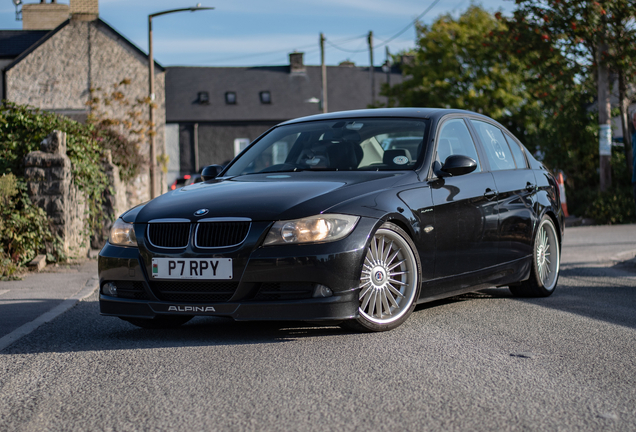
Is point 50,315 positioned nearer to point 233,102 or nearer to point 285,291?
point 285,291

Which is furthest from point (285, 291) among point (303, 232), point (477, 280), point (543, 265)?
point (543, 265)

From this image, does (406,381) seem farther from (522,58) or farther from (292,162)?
(522,58)

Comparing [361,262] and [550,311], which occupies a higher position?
[361,262]

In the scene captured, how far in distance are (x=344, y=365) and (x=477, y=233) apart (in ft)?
7.38

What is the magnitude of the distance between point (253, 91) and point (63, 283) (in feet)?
175

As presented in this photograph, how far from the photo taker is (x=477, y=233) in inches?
243

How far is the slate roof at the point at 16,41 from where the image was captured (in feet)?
151

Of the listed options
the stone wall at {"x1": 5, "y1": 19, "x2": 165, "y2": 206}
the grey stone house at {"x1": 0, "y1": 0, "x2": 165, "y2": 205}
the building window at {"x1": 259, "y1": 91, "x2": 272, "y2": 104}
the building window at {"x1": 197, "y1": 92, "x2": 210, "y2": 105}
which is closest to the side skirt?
the grey stone house at {"x1": 0, "y1": 0, "x2": 165, "y2": 205}

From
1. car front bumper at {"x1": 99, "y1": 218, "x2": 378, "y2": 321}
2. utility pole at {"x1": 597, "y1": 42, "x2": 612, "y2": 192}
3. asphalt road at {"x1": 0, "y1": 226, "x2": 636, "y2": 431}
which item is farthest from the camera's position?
utility pole at {"x1": 597, "y1": 42, "x2": 612, "y2": 192}

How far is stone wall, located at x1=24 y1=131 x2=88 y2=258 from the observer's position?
10414 mm

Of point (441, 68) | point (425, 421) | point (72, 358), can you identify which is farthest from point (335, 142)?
point (441, 68)

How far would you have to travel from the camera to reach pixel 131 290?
5223mm

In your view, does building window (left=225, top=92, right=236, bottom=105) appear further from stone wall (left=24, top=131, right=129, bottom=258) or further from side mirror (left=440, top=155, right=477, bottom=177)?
side mirror (left=440, top=155, right=477, bottom=177)

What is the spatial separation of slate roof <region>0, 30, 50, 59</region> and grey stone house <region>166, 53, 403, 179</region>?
522 inches
